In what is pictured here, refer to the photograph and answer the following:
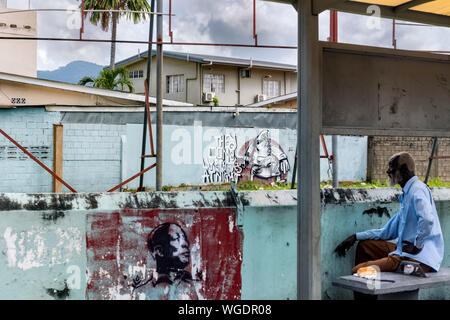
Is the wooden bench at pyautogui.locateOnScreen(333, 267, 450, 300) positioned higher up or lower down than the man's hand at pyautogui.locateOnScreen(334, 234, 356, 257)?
lower down

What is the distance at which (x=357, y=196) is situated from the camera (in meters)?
4.80

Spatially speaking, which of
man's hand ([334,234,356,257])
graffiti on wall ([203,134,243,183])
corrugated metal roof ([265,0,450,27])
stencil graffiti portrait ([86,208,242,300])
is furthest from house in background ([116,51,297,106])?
stencil graffiti portrait ([86,208,242,300])

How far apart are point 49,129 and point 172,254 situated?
40.9ft

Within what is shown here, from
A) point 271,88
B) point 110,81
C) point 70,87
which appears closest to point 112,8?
point 110,81

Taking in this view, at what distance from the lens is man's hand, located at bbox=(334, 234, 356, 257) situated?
180 inches

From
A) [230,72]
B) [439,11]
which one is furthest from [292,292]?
[230,72]

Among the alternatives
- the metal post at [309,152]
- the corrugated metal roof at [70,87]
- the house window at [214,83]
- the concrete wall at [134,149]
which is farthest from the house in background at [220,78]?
the metal post at [309,152]

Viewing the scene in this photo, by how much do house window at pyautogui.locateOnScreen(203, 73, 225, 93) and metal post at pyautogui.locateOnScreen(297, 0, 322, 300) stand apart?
81.4 ft

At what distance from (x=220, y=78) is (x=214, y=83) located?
1.54 ft

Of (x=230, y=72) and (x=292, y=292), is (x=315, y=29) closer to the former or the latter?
(x=292, y=292)

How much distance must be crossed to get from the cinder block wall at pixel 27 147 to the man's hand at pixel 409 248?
1272 centimetres

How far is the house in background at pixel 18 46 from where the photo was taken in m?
20.9

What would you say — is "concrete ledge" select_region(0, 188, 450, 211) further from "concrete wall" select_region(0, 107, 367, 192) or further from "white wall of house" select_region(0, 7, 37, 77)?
"white wall of house" select_region(0, 7, 37, 77)

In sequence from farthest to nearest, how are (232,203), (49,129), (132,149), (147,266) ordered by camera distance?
(132,149), (49,129), (232,203), (147,266)
